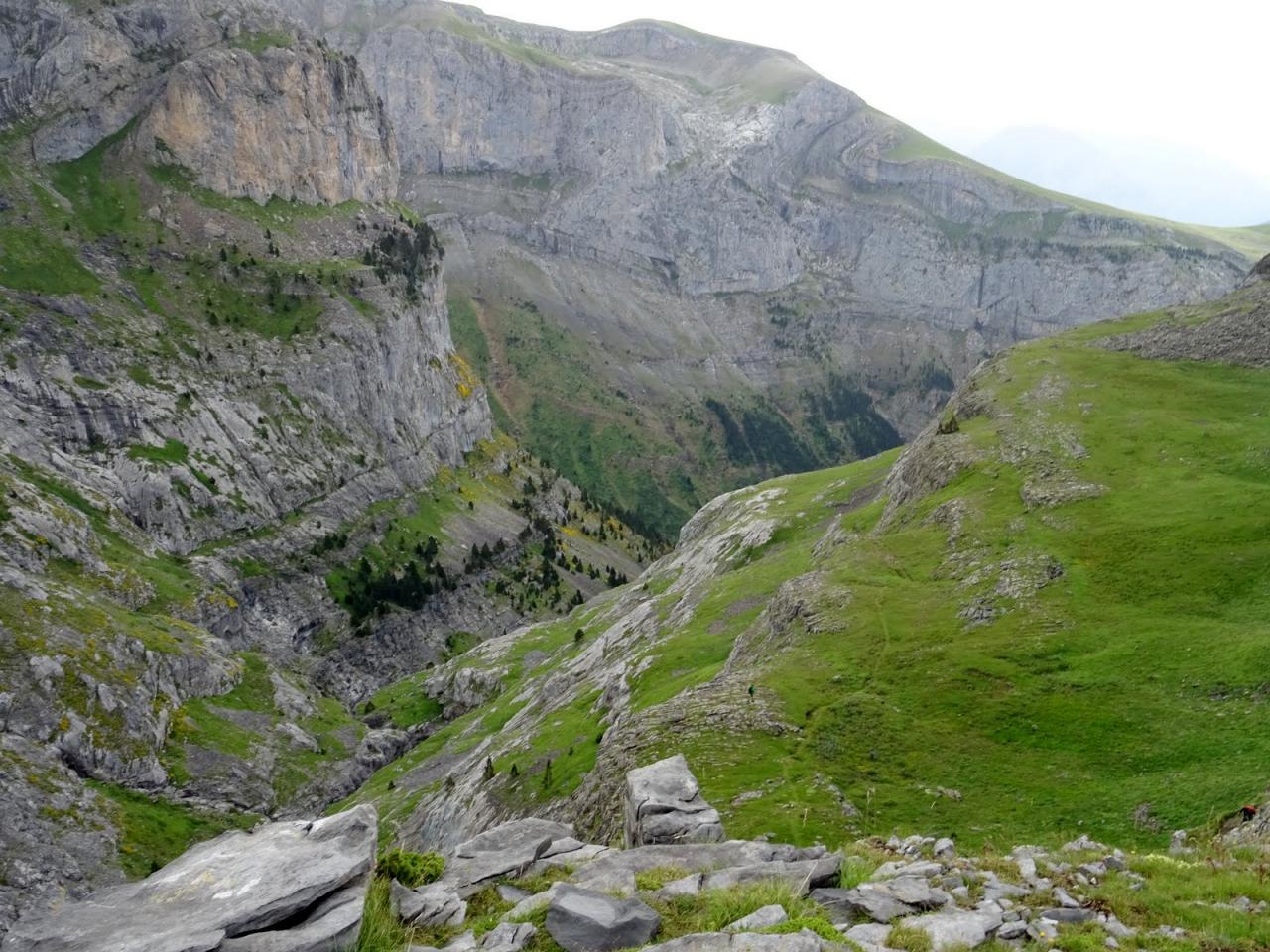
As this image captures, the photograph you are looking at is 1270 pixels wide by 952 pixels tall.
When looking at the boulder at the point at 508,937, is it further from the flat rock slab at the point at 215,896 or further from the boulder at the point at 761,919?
the boulder at the point at 761,919

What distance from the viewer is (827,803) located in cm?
3028

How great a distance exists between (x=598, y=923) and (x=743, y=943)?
3201 mm

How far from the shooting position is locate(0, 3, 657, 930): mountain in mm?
74500

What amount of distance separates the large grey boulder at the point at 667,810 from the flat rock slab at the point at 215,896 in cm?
997

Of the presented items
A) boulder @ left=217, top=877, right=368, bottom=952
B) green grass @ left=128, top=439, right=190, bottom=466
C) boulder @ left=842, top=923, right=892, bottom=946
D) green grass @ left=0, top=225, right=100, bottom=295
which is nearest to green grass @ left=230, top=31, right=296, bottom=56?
green grass @ left=0, top=225, right=100, bottom=295

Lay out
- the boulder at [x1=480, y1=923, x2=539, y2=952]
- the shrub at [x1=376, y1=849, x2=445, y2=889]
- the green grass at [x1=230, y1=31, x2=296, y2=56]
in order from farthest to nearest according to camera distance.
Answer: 1. the green grass at [x1=230, y1=31, x2=296, y2=56]
2. the shrub at [x1=376, y1=849, x2=445, y2=889]
3. the boulder at [x1=480, y1=923, x2=539, y2=952]

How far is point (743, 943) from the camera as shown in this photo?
41.1 ft

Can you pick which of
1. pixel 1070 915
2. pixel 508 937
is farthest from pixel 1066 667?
pixel 508 937

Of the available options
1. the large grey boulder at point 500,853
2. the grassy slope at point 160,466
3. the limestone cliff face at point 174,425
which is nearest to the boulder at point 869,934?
the large grey boulder at point 500,853

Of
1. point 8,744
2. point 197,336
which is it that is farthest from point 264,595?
point 8,744

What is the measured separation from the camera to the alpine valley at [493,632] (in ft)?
51.9

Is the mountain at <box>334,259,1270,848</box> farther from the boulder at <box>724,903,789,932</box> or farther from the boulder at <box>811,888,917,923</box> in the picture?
the boulder at <box>724,903,789,932</box>

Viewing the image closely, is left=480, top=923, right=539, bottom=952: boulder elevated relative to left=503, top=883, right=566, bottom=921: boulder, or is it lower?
elevated

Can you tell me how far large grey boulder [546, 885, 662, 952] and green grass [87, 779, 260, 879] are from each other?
60.3m
